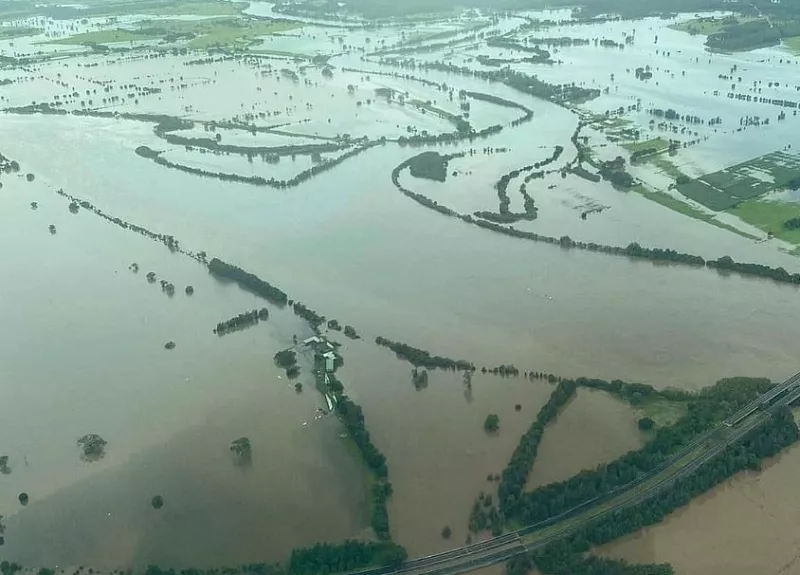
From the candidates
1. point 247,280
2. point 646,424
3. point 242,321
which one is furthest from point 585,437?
point 247,280

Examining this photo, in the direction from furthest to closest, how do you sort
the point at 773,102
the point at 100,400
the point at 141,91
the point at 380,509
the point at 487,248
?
the point at 141,91, the point at 773,102, the point at 487,248, the point at 100,400, the point at 380,509

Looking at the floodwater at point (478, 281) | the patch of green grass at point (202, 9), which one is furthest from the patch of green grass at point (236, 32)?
the floodwater at point (478, 281)

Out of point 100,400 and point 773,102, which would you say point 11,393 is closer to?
point 100,400

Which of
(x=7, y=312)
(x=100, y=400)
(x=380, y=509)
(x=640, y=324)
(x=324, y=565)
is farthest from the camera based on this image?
(x=7, y=312)

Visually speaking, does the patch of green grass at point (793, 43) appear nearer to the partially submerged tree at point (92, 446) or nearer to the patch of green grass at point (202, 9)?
the patch of green grass at point (202, 9)

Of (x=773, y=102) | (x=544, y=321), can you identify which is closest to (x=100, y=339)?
(x=544, y=321)

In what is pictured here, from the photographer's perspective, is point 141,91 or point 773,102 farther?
point 141,91

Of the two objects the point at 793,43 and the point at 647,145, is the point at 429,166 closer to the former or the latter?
the point at 647,145
